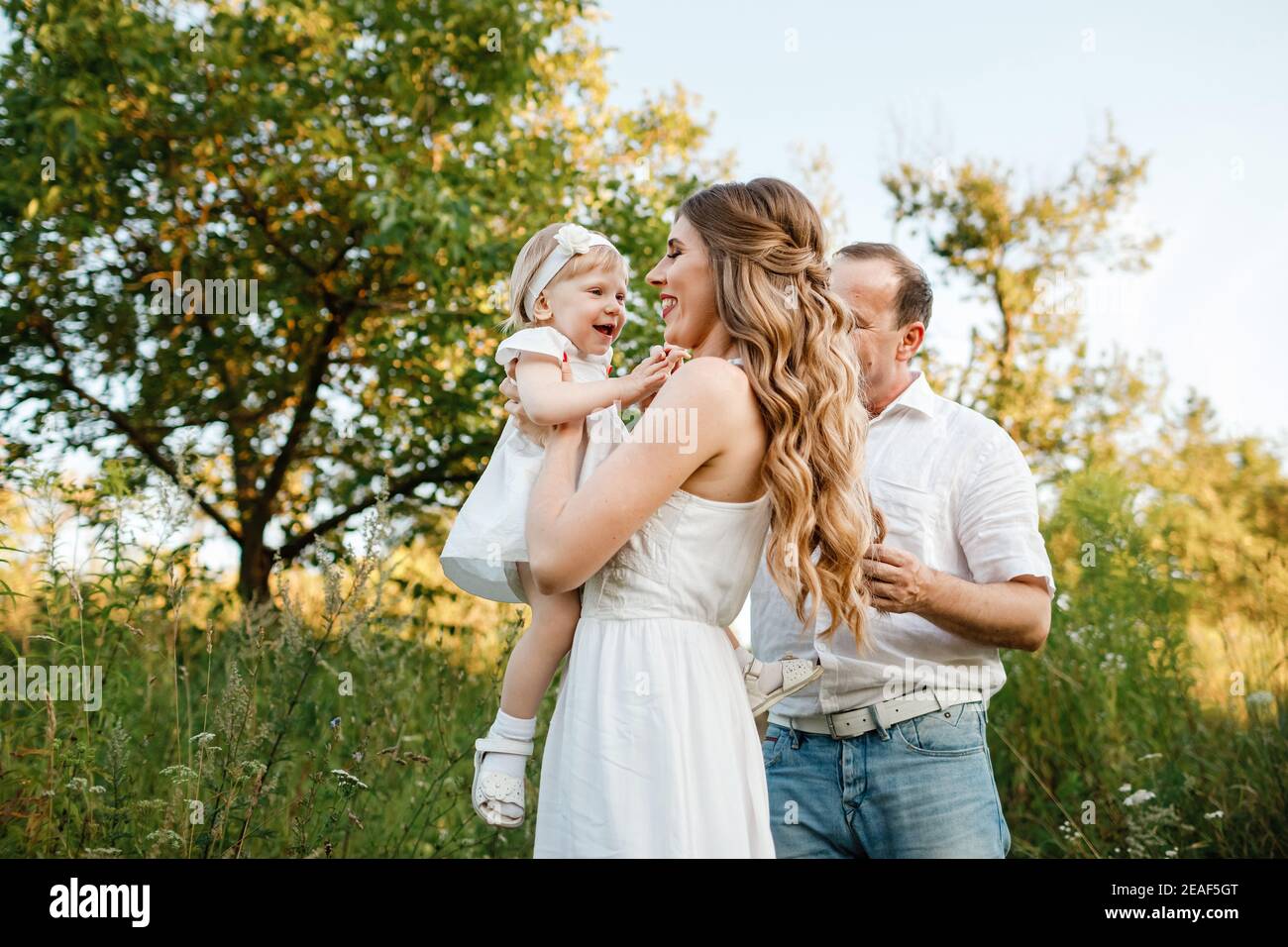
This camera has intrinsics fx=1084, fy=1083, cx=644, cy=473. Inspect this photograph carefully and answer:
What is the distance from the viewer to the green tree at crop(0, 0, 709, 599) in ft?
23.4

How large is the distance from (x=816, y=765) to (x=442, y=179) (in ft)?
17.0

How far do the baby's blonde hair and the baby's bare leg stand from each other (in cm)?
78

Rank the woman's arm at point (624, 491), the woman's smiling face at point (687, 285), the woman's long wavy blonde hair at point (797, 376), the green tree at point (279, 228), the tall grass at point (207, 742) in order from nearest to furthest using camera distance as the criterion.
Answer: the woman's arm at point (624, 491) → the woman's long wavy blonde hair at point (797, 376) → the woman's smiling face at point (687, 285) → the tall grass at point (207, 742) → the green tree at point (279, 228)

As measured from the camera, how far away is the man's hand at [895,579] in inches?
97.2

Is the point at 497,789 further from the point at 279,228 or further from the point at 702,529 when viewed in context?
the point at 279,228

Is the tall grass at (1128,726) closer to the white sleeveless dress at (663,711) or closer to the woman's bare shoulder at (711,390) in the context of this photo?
the white sleeveless dress at (663,711)

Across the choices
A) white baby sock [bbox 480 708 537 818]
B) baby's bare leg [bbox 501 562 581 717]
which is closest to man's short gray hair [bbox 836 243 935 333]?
baby's bare leg [bbox 501 562 581 717]

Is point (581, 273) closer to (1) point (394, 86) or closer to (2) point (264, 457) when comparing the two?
(1) point (394, 86)

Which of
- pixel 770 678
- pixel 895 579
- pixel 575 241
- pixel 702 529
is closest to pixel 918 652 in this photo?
pixel 895 579

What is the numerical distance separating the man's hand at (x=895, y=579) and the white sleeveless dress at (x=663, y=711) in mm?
304

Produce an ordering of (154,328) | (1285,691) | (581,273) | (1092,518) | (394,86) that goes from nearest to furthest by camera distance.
Result: (581,273), (1285,691), (1092,518), (394,86), (154,328)

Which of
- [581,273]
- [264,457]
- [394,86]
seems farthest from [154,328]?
[581,273]

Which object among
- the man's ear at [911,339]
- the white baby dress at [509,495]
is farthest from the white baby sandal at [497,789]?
the man's ear at [911,339]
